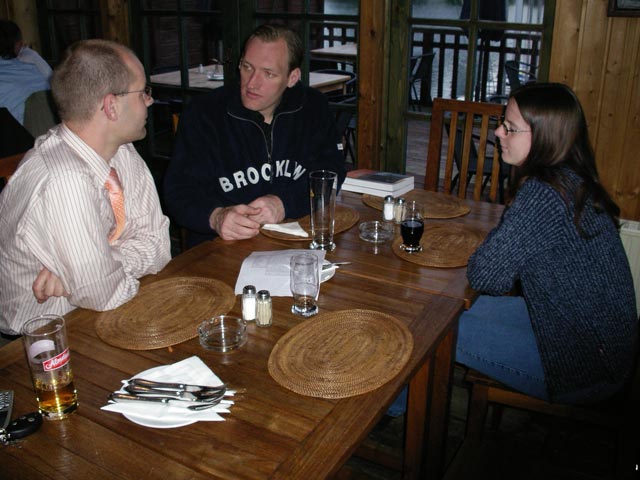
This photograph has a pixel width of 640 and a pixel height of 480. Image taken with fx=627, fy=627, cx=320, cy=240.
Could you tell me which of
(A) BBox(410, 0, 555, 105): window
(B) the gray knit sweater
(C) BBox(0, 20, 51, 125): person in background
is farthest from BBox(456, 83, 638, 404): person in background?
(C) BBox(0, 20, 51, 125): person in background

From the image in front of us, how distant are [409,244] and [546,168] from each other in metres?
0.43

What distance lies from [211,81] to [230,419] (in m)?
3.41

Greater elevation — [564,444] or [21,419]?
[21,419]

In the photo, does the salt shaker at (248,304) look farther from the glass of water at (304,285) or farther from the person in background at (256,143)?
the person in background at (256,143)

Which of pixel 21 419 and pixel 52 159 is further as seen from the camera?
pixel 52 159

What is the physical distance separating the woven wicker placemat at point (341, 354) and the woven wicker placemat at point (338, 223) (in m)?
0.52

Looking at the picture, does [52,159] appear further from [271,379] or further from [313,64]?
[313,64]

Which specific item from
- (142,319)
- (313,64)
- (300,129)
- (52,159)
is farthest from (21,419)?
(313,64)

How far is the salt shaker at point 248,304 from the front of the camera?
4.71ft

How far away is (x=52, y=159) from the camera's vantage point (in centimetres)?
146

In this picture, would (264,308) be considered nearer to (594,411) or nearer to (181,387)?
(181,387)

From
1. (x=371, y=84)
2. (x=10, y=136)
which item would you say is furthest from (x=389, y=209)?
(x=10, y=136)

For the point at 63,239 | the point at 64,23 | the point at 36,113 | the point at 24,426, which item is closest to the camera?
the point at 24,426

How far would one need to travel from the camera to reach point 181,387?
1.18 meters
